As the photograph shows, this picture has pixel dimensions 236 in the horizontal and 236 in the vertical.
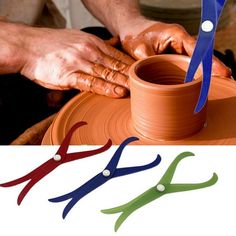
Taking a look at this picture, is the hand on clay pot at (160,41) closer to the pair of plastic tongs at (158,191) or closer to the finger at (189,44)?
the finger at (189,44)

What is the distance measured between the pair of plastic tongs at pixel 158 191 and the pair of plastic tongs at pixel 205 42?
0.17 m

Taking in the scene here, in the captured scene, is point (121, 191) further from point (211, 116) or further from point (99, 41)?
point (99, 41)

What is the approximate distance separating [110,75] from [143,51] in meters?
0.15

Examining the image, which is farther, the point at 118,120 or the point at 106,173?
the point at 118,120

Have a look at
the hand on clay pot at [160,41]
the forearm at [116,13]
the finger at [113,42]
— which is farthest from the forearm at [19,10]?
the hand on clay pot at [160,41]

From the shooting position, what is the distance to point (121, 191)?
0.89 metres

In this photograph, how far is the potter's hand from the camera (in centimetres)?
124

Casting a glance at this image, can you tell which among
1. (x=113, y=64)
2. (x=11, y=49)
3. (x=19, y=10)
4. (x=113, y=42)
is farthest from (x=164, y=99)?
(x=19, y=10)

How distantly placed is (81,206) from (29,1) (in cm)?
119

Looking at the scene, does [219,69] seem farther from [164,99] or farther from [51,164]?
[51,164]

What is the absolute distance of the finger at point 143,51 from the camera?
1318 mm

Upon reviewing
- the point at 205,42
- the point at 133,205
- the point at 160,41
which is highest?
the point at 205,42

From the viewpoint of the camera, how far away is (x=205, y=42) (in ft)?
2.87

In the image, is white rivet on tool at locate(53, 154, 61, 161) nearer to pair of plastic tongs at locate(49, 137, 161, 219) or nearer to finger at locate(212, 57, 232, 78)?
pair of plastic tongs at locate(49, 137, 161, 219)
